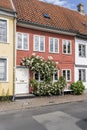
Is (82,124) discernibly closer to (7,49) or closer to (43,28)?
(7,49)

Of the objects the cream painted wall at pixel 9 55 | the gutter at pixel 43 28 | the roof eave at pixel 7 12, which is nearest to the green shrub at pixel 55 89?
the cream painted wall at pixel 9 55

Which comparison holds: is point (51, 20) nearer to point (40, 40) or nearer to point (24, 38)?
point (40, 40)

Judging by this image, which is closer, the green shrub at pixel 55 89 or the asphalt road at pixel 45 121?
the asphalt road at pixel 45 121

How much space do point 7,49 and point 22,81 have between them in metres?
3.31

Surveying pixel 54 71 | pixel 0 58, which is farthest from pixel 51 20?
pixel 0 58

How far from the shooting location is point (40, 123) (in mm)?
9688

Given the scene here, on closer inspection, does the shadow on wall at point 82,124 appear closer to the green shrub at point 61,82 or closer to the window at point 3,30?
the green shrub at point 61,82

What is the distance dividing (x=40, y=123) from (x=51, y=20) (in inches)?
511

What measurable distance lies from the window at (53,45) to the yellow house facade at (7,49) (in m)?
4.64

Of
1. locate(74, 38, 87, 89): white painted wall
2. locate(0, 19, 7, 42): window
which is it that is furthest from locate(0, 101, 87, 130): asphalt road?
locate(74, 38, 87, 89): white painted wall

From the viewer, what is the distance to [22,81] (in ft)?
58.0

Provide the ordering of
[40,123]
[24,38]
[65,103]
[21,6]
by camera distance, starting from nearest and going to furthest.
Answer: [40,123] < [65,103] < [24,38] < [21,6]

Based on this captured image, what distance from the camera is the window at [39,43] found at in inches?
738

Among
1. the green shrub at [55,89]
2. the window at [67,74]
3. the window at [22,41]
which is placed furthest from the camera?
the window at [67,74]
